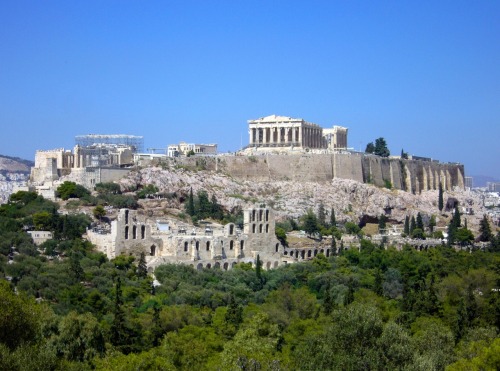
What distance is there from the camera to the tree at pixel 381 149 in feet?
335

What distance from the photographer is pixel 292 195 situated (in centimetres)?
8338

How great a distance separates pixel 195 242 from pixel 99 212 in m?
9.02

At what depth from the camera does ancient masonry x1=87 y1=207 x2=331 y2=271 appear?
55.4 meters

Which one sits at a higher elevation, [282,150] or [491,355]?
[282,150]

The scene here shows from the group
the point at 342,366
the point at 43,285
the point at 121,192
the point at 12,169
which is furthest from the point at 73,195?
the point at 12,169

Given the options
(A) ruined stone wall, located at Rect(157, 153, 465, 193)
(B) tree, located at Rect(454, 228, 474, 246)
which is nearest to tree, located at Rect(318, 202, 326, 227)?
(A) ruined stone wall, located at Rect(157, 153, 465, 193)

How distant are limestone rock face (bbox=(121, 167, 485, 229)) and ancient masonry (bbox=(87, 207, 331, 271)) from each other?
953 cm

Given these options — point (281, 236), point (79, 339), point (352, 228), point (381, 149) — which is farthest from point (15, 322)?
point (381, 149)

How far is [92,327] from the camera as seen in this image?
36.5 meters

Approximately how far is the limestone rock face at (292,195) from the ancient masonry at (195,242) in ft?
31.3

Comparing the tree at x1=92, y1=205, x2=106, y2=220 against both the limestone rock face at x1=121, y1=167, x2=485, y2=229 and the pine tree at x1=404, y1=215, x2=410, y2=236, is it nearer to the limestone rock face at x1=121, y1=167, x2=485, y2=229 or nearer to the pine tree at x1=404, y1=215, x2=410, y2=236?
the limestone rock face at x1=121, y1=167, x2=485, y2=229

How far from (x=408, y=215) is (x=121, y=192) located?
26.9 metres

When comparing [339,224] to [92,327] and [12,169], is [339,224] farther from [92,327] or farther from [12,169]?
[12,169]

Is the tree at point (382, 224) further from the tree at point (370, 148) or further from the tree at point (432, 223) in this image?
the tree at point (370, 148)
